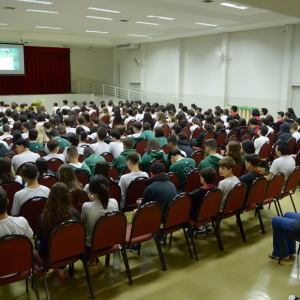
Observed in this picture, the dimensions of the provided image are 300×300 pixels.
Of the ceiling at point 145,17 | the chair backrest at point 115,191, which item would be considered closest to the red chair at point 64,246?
the chair backrest at point 115,191

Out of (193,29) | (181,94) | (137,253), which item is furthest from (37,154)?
(181,94)

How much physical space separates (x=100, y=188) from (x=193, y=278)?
1508mm

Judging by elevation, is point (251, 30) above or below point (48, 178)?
above

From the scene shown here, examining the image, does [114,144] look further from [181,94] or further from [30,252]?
[181,94]

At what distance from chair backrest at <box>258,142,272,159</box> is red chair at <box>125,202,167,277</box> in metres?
4.52

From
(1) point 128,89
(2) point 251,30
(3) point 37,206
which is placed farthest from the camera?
(1) point 128,89

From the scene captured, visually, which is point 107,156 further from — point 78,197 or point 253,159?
point 253,159

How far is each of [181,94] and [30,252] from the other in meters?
17.1

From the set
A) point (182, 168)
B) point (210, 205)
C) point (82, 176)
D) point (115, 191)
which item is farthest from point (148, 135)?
point (210, 205)

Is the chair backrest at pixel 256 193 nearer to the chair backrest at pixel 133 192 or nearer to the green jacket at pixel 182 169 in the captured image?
the green jacket at pixel 182 169

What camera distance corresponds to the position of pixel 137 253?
4207 millimetres

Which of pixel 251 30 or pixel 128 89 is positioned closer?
pixel 251 30

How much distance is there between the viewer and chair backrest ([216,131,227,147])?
355 inches

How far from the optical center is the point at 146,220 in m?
3.60
